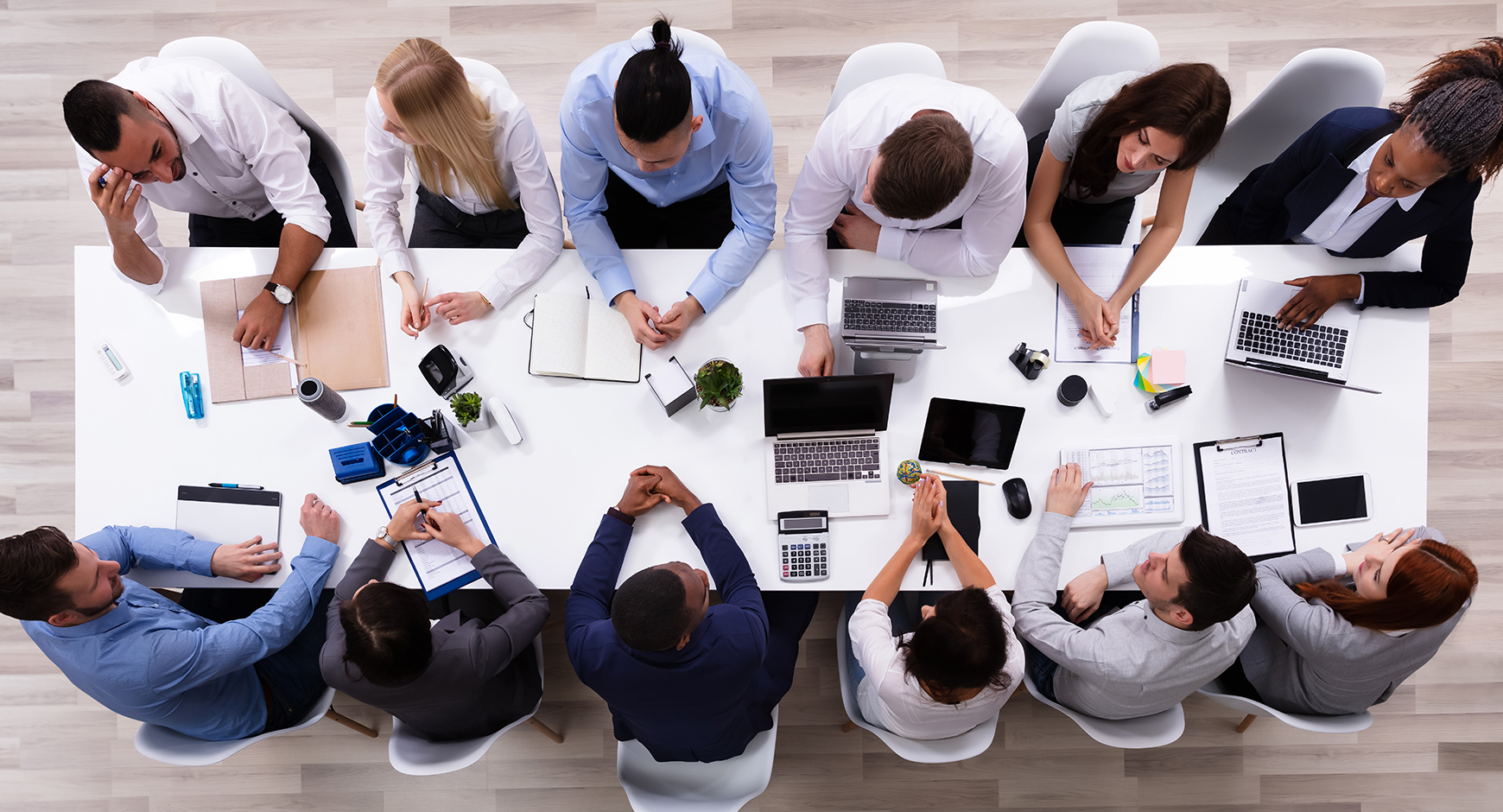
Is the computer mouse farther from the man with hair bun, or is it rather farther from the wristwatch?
the wristwatch

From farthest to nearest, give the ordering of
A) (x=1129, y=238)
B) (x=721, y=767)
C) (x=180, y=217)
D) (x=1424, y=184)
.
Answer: (x=180, y=217) < (x=1129, y=238) < (x=721, y=767) < (x=1424, y=184)

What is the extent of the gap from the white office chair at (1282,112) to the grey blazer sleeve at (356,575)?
8.85ft

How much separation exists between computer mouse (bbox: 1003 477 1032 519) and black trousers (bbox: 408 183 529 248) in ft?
5.59

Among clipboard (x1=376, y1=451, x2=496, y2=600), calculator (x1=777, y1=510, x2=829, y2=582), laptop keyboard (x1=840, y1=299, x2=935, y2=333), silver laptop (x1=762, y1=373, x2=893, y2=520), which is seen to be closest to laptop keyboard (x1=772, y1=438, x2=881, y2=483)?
silver laptop (x1=762, y1=373, x2=893, y2=520)

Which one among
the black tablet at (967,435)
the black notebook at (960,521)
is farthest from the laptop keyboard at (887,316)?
the black notebook at (960,521)

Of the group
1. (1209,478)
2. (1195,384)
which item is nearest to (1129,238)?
(1195,384)

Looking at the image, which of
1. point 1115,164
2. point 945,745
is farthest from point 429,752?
point 1115,164

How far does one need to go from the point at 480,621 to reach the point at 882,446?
1.28 meters

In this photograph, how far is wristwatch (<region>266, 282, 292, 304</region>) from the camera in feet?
6.75

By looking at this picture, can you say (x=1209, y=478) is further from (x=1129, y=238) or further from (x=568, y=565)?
(x=568, y=565)

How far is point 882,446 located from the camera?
79.9 inches

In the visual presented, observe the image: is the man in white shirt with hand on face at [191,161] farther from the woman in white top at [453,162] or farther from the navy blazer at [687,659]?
the navy blazer at [687,659]

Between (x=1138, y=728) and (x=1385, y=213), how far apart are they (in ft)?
5.04

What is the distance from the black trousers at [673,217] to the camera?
2412 millimetres
